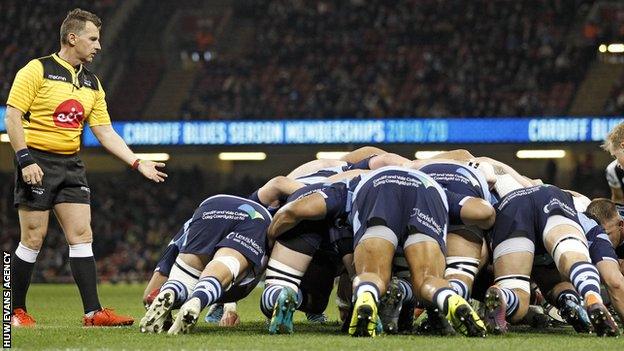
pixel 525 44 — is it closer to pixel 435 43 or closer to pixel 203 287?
pixel 435 43

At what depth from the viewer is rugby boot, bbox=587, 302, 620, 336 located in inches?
244

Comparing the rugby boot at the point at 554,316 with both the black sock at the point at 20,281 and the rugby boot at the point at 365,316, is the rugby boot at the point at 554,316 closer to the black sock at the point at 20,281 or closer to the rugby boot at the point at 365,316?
the rugby boot at the point at 365,316

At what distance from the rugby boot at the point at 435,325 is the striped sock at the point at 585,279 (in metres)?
0.80

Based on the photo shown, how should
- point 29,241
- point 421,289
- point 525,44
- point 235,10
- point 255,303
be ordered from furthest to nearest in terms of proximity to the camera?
1. point 235,10
2. point 525,44
3. point 255,303
4. point 29,241
5. point 421,289

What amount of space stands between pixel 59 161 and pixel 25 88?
56cm

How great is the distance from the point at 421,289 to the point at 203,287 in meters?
1.26

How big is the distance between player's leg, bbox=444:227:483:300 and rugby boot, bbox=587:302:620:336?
75 centimetres

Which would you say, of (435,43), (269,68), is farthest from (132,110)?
(435,43)

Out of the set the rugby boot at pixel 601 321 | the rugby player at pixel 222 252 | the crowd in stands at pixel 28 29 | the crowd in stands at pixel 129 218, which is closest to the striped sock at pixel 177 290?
the rugby player at pixel 222 252

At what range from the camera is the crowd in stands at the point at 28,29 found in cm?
2725

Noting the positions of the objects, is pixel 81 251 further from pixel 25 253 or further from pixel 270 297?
pixel 270 297

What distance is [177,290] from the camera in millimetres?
6410

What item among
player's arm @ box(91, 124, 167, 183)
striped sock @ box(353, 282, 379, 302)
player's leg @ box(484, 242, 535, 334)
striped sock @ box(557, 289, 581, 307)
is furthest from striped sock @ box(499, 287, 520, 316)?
player's arm @ box(91, 124, 167, 183)

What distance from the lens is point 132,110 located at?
87.8 feet
